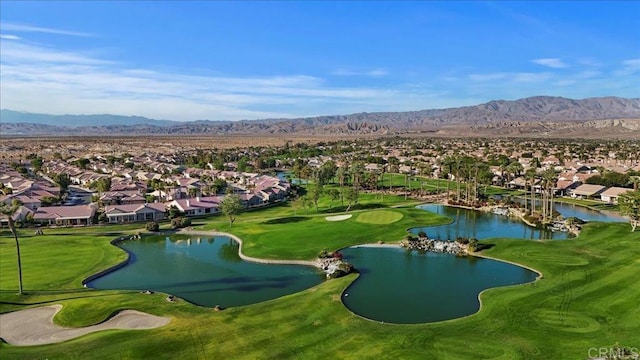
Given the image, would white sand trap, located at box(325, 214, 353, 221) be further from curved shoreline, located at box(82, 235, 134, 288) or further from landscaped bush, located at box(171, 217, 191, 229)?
curved shoreline, located at box(82, 235, 134, 288)

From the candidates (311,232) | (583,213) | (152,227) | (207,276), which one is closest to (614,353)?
(207,276)

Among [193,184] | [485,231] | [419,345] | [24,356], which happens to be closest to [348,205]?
[485,231]

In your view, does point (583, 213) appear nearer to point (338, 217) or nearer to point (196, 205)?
point (338, 217)

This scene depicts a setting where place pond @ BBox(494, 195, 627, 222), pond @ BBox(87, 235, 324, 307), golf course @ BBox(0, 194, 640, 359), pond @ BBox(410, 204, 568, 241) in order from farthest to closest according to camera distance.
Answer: pond @ BBox(494, 195, 627, 222)
pond @ BBox(410, 204, 568, 241)
pond @ BBox(87, 235, 324, 307)
golf course @ BBox(0, 194, 640, 359)

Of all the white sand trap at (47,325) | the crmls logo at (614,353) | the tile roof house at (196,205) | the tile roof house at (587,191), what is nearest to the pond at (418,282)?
the crmls logo at (614,353)

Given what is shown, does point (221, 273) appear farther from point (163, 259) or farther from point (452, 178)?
point (452, 178)

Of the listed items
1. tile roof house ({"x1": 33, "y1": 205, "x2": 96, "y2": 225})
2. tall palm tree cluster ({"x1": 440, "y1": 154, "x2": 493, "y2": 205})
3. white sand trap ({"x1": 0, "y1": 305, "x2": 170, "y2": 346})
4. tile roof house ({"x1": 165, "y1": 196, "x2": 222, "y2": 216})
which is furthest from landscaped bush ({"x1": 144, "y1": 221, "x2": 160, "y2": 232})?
tall palm tree cluster ({"x1": 440, "y1": 154, "x2": 493, "y2": 205})

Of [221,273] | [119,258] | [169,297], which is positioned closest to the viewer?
[169,297]
